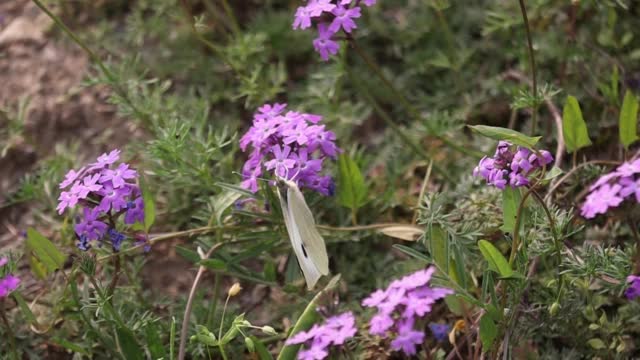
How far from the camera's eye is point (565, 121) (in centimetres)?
274

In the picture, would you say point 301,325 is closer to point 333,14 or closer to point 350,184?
point 350,184

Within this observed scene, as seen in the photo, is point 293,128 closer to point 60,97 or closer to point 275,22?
point 275,22

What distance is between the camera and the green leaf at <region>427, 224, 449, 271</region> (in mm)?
2617

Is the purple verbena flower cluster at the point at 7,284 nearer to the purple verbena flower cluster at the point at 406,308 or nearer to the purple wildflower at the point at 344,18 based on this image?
the purple verbena flower cluster at the point at 406,308

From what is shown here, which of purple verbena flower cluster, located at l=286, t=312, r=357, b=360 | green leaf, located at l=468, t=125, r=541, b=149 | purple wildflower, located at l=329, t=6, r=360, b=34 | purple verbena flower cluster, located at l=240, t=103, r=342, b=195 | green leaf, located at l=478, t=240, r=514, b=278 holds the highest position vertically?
purple wildflower, located at l=329, t=6, r=360, b=34

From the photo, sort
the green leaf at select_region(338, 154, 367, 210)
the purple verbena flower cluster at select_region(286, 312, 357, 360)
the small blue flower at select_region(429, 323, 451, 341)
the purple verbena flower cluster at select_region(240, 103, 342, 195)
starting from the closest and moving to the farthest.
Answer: the purple verbena flower cluster at select_region(286, 312, 357, 360) → the purple verbena flower cluster at select_region(240, 103, 342, 195) → the small blue flower at select_region(429, 323, 451, 341) → the green leaf at select_region(338, 154, 367, 210)

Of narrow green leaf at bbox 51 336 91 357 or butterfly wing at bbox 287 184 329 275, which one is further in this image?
narrow green leaf at bbox 51 336 91 357

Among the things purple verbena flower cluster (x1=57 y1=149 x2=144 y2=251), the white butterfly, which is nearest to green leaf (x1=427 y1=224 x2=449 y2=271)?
the white butterfly

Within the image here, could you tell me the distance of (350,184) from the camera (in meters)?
3.13

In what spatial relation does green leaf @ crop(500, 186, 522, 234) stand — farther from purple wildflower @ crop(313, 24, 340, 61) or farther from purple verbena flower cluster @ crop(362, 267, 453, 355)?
purple wildflower @ crop(313, 24, 340, 61)

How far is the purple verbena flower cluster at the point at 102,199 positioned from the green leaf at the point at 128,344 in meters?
0.26

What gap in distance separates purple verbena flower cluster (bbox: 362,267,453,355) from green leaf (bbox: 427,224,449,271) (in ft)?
1.10

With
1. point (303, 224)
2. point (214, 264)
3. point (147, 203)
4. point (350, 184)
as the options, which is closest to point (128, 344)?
point (214, 264)

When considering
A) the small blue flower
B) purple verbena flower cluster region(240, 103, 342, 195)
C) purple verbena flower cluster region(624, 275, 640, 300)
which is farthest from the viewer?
the small blue flower
